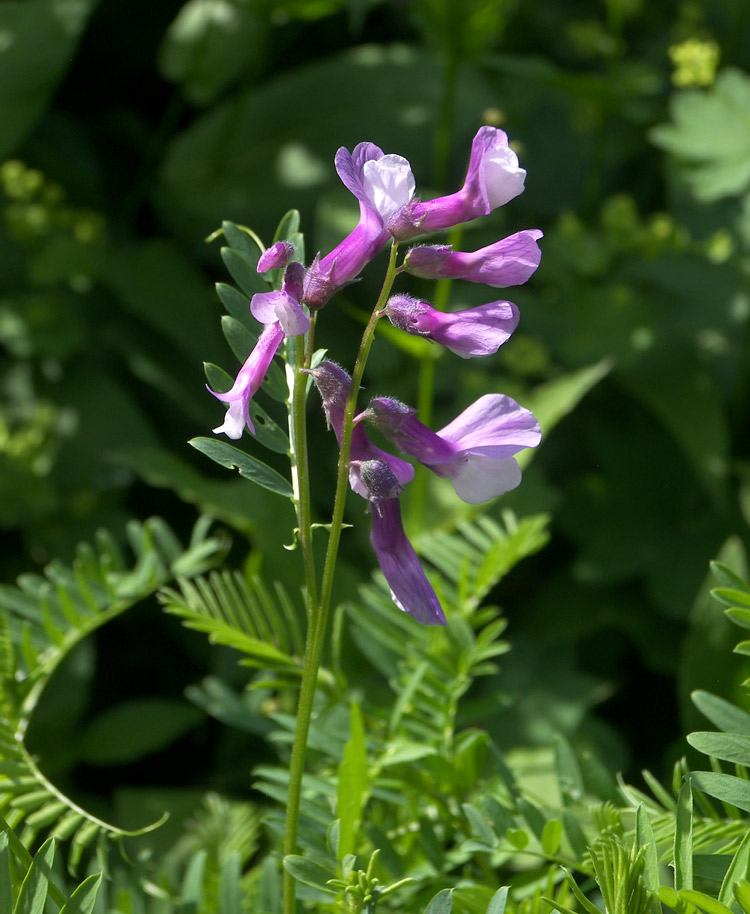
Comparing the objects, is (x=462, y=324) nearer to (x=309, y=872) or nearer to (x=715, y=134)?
(x=309, y=872)

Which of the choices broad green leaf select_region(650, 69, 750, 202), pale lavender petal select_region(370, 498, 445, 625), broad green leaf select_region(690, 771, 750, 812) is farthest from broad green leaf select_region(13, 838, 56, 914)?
broad green leaf select_region(650, 69, 750, 202)

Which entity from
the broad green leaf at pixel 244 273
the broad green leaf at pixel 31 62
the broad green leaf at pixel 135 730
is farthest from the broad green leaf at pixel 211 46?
the broad green leaf at pixel 244 273

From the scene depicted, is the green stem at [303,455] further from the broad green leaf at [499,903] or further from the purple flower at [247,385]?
the broad green leaf at [499,903]

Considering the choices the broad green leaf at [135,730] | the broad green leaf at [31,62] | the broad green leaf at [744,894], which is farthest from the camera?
the broad green leaf at [31,62]

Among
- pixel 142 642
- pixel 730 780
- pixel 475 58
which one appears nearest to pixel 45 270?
pixel 142 642

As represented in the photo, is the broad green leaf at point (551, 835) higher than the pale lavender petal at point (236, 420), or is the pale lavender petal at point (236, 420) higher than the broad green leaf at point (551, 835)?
the pale lavender petal at point (236, 420)

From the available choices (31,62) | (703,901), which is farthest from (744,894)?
(31,62)
